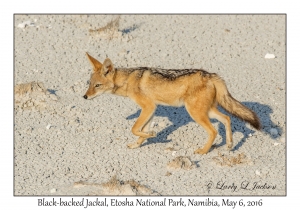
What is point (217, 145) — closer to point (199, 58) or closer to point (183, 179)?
point (183, 179)

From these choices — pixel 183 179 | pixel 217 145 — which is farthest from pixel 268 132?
pixel 183 179

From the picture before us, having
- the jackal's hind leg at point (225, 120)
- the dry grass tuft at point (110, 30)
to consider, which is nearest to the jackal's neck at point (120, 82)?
the jackal's hind leg at point (225, 120)

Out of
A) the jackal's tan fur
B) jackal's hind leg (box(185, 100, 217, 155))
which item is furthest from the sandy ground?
the jackal's tan fur

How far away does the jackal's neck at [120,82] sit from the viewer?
10.5 m

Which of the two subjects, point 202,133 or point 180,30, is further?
point 180,30

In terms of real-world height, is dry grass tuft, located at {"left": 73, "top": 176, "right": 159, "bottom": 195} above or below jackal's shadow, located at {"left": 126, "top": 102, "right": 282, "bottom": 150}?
below

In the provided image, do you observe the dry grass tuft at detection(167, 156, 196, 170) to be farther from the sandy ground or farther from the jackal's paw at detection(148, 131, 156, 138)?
the jackal's paw at detection(148, 131, 156, 138)

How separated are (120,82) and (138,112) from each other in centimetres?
130

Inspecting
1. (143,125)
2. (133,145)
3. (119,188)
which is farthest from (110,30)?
(119,188)

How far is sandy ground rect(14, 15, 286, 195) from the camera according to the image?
936 cm

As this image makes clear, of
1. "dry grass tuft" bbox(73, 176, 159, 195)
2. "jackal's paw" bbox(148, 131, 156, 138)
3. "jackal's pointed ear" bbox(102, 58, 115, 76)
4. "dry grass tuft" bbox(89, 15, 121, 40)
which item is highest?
"dry grass tuft" bbox(89, 15, 121, 40)

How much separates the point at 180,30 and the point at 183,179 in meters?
6.32

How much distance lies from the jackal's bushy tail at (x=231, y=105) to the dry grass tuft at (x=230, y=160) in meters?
0.55
